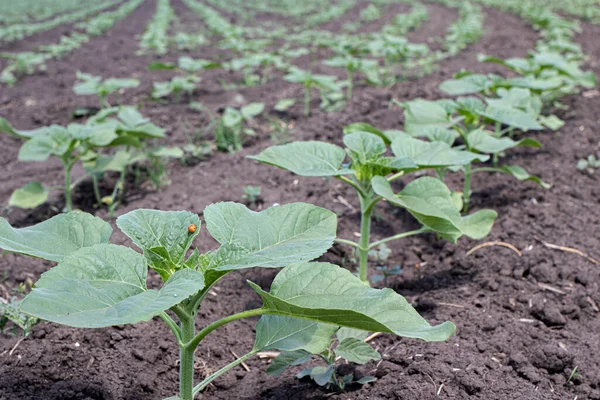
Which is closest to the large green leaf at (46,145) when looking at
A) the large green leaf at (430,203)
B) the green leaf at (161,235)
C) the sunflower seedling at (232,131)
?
the sunflower seedling at (232,131)

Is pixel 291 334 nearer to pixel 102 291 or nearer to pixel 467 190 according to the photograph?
pixel 102 291

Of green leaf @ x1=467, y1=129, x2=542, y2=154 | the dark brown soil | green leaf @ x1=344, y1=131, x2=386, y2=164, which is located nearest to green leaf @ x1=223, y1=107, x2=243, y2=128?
the dark brown soil

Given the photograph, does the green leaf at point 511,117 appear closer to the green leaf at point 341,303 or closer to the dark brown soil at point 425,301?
the dark brown soil at point 425,301

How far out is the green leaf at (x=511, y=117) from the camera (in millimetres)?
2984

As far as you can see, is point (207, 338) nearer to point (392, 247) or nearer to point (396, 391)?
point (396, 391)

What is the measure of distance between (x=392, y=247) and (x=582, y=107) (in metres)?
2.97

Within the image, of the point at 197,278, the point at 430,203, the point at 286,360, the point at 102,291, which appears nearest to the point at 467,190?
the point at 430,203

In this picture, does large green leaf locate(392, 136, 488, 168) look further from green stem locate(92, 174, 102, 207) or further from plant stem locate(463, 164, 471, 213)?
green stem locate(92, 174, 102, 207)

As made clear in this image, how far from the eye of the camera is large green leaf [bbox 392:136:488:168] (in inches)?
84.4

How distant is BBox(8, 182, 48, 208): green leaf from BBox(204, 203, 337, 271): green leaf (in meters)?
2.25

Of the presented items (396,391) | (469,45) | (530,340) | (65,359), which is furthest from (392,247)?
(469,45)

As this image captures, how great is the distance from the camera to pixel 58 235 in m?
1.51

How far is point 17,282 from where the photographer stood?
2.65 m

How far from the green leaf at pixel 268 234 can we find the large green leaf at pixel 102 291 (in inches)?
6.1
